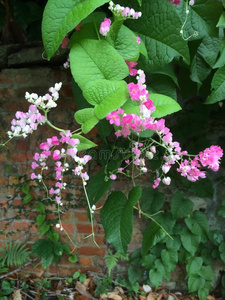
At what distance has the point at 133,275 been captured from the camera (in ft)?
6.35

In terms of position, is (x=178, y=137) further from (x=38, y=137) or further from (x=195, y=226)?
(x=38, y=137)

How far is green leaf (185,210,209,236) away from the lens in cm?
182

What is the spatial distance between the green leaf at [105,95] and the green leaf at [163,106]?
0.09 metres

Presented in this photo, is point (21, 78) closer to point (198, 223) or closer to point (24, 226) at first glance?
point (24, 226)

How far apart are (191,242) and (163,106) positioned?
124 cm

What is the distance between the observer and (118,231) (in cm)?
113

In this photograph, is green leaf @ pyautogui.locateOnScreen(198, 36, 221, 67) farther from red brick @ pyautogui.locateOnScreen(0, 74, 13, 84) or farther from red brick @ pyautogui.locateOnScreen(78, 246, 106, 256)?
red brick @ pyautogui.locateOnScreen(78, 246, 106, 256)

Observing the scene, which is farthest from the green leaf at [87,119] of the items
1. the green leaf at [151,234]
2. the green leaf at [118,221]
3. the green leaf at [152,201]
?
the green leaf at [152,201]

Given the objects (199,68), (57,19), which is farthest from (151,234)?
(57,19)

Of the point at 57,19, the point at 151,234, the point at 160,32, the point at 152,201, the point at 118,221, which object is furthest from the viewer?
the point at 152,201

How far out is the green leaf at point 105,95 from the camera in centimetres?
75

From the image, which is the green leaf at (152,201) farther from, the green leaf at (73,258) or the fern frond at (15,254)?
the fern frond at (15,254)

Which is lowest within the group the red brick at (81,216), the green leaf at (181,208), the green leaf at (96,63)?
the red brick at (81,216)

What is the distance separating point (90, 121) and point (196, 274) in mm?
1462
